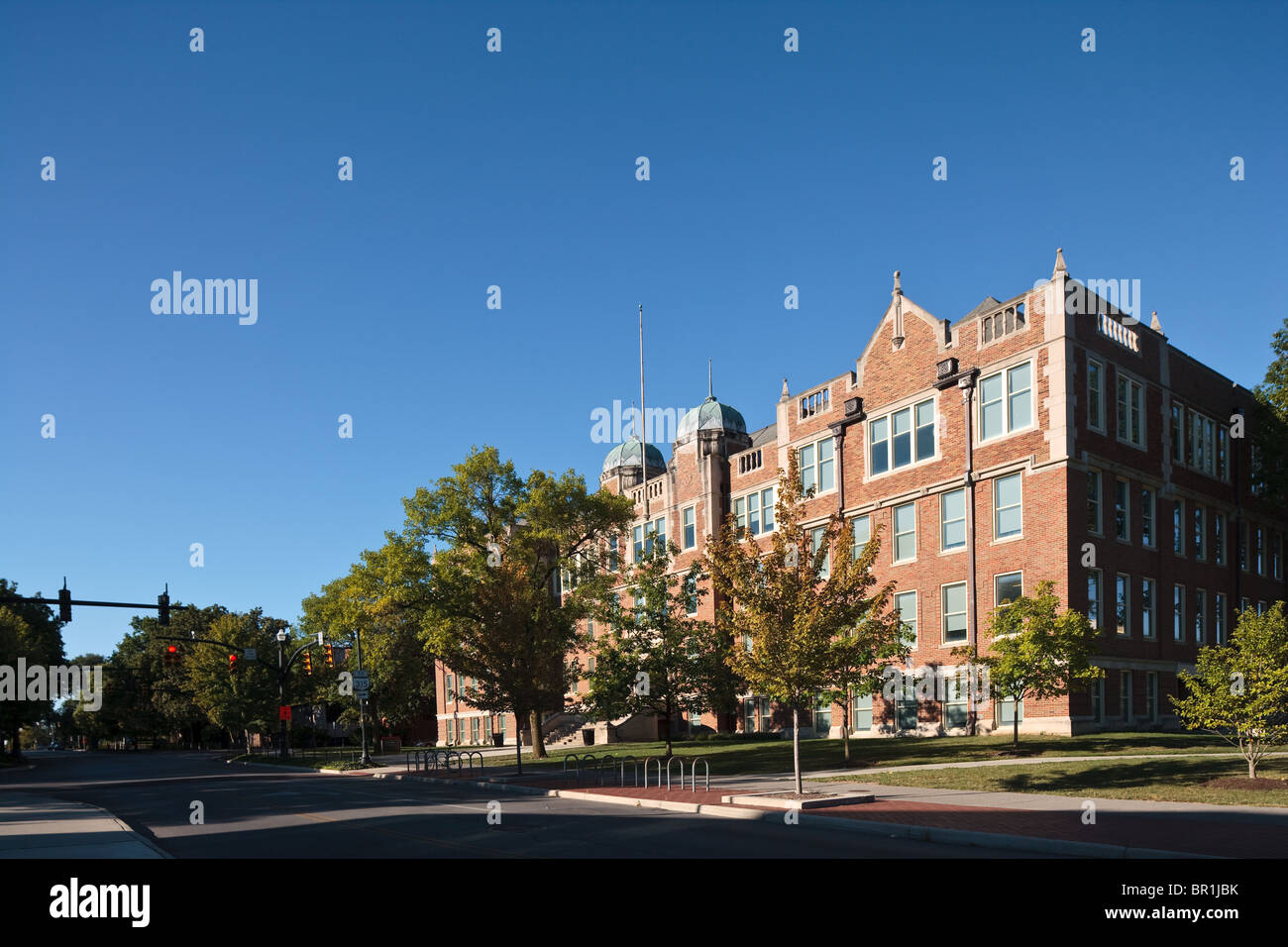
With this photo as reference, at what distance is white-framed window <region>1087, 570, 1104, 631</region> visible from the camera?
1250 inches

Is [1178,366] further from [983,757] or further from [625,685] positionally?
[625,685]

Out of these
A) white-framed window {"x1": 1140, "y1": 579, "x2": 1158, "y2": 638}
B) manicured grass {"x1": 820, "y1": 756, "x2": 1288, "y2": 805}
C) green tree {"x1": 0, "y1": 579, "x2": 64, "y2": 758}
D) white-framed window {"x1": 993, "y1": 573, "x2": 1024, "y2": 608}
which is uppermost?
white-framed window {"x1": 993, "y1": 573, "x2": 1024, "y2": 608}

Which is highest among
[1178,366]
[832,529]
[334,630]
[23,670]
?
[1178,366]

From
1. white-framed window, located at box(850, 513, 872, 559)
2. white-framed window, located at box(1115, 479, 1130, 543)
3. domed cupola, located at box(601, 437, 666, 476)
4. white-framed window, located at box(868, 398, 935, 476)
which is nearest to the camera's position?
white-framed window, located at box(1115, 479, 1130, 543)

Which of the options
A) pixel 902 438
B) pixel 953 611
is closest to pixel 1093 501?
pixel 953 611

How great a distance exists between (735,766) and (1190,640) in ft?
64.5

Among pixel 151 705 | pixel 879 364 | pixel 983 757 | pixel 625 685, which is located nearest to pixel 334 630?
pixel 625 685

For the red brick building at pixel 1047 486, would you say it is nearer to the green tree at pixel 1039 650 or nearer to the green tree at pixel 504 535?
the green tree at pixel 1039 650

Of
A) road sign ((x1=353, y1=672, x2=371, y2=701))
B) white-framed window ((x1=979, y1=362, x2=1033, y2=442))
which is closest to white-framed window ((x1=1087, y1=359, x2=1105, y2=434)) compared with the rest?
white-framed window ((x1=979, y1=362, x2=1033, y2=442))

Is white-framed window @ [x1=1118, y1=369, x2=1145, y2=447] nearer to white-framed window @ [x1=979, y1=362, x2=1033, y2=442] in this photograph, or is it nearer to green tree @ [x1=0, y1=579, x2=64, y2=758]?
white-framed window @ [x1=979, y1=362, x2=1033, y2=442]

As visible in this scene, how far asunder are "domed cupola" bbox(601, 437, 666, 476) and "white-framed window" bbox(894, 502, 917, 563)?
2669 centimetres

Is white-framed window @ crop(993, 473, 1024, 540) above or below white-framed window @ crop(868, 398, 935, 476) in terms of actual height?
below

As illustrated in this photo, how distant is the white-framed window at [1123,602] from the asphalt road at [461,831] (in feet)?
68.4

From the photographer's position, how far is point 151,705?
105688 mm
